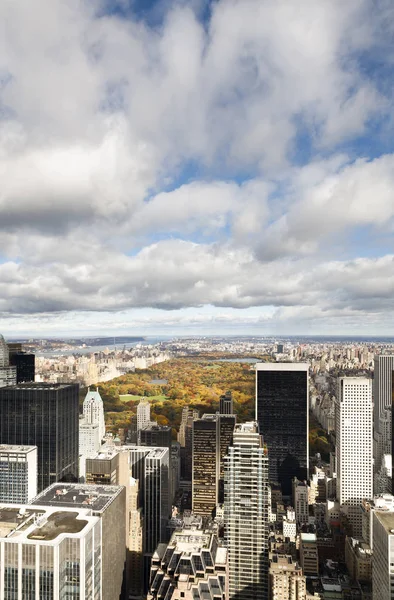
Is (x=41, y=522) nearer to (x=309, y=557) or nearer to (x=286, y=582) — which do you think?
(x=286, y=582)

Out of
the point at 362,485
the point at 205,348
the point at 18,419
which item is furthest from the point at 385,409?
the point at 18,419

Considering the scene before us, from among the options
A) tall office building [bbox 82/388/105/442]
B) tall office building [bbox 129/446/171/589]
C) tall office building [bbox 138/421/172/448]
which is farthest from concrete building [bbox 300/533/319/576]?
tall office building [bbox 82/388/105/442]

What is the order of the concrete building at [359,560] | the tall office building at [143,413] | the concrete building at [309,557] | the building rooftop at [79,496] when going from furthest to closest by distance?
the tall office building at [143,413]
the concrete building at [309,557]
the concrete building at [359,560]
the building rooftop at [79,496]

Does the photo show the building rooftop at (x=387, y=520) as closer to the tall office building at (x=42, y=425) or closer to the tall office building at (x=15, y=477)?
the tall office building at (x=15, y=477)

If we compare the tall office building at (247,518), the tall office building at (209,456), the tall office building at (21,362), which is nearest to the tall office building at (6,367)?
the tall office building at (21,362)

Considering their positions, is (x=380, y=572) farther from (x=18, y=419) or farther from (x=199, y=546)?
(x=18, y=419)
